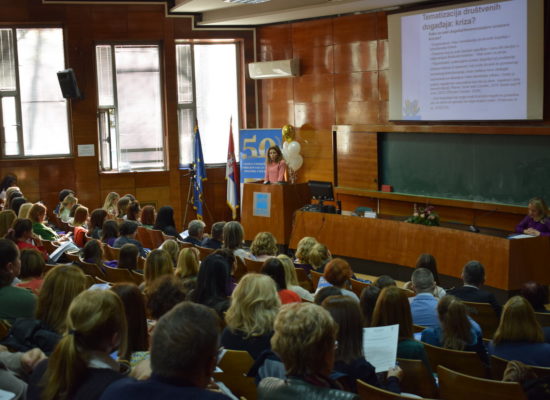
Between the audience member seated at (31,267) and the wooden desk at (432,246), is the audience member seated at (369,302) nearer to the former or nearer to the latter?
the audience member seated at (31,267)

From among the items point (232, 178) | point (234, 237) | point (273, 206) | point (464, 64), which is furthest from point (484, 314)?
point (232, 178)

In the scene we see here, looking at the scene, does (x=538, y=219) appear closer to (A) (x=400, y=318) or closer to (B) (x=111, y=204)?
(A) (x=400, y=318)

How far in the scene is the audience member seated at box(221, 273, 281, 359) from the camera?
3555mm

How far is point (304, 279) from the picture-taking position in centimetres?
629

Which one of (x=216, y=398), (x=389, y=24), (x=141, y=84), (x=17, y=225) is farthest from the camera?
(x=141, y=84)

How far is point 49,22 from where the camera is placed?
12.0 m

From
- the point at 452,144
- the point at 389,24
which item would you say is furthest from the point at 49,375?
the point at 389,24

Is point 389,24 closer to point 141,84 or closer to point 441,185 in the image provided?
point 441,185

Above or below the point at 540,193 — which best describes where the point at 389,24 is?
above

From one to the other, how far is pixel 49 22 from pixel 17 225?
21.4 feet

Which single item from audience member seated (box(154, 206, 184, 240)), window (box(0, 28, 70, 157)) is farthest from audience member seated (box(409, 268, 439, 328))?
window (box(0, 28, 70, 157))

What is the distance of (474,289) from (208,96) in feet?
27.9

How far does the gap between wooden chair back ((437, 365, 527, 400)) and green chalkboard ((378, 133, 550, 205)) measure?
19.0 ft

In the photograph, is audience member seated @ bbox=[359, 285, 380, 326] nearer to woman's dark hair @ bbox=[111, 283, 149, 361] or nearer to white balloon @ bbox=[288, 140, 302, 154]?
woman's dark hair @ bbox=[111, 283, 149, 361]
